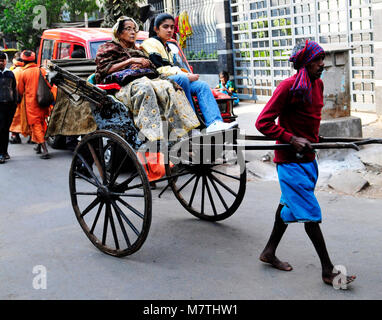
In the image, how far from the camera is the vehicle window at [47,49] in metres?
9.84

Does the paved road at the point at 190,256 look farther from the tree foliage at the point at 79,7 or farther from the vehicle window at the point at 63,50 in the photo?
the tree foliage at the point at 79,7

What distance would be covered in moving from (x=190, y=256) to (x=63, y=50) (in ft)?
19.3

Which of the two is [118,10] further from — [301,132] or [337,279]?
[337,279]

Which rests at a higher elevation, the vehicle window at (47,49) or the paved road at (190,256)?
the vehicle window at (47,49)

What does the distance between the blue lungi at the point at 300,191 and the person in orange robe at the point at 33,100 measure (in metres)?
6.21

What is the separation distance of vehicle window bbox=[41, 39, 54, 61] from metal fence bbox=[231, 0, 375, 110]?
17.0ft

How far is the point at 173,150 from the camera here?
466cm

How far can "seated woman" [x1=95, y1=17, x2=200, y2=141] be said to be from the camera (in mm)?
4656

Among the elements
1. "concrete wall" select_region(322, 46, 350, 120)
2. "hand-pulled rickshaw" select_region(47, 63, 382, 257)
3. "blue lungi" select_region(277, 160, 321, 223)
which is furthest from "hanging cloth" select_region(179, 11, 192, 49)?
"blue lungi" select_region(277, 160, 321, 223)

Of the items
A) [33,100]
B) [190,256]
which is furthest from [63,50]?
[190,256]

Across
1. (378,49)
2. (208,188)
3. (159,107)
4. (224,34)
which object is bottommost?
(208,188)

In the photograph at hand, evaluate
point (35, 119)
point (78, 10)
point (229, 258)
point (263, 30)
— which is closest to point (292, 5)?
point (263, 30)

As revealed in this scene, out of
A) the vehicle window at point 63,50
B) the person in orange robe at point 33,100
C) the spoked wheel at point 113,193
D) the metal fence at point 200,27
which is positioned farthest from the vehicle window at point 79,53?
the metal fence at point 200,27

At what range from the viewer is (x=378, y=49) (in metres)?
9.96
